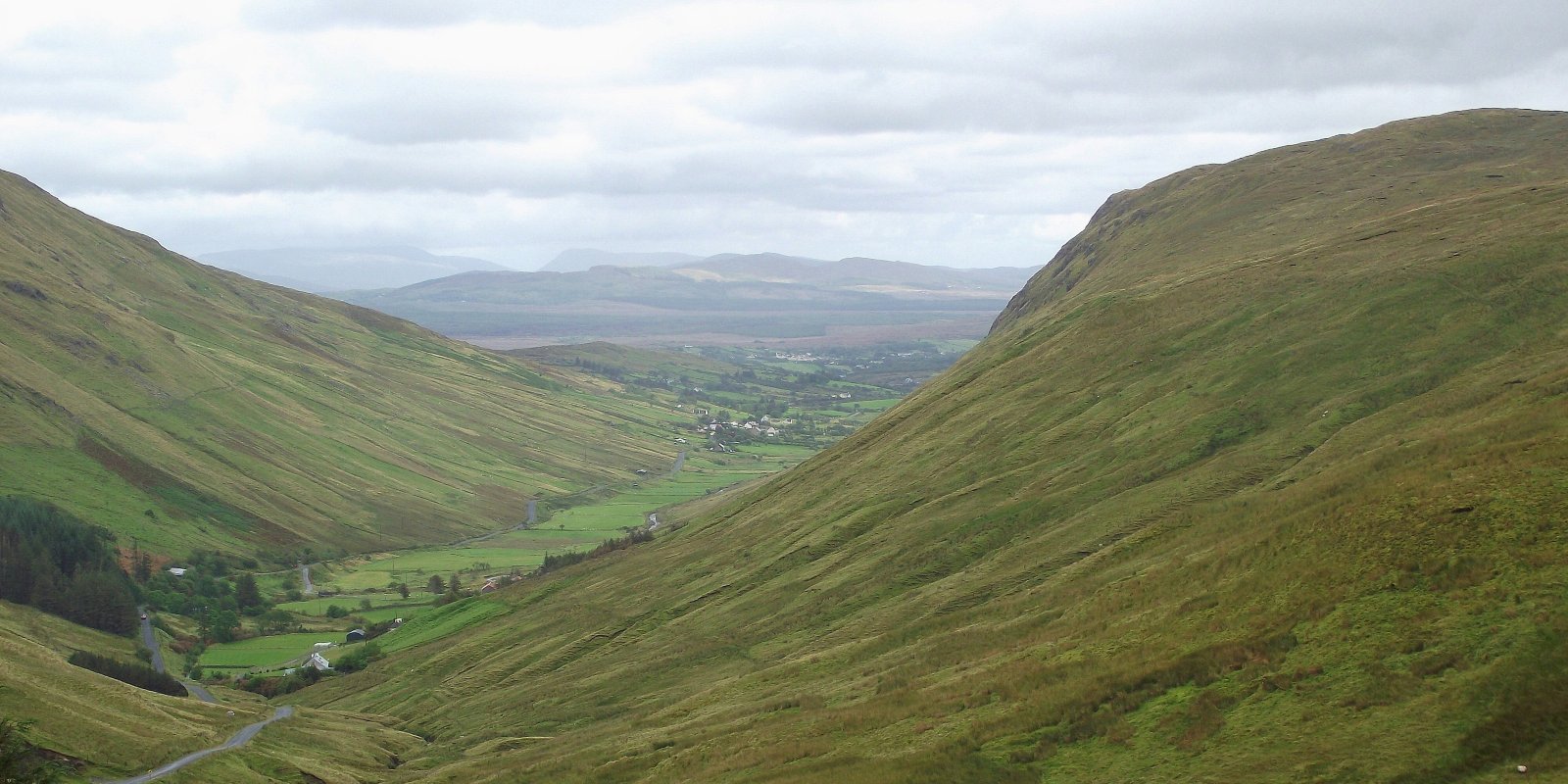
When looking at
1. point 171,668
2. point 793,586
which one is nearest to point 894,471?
point 793,586

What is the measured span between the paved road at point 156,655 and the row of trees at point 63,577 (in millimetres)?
2403

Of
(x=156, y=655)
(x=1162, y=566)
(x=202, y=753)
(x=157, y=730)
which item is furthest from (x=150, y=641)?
(x=1162, y=566)

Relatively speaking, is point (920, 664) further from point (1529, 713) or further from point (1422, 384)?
point (1422, 384)

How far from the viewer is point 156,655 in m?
164

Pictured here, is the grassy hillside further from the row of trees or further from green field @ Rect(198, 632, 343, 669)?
the row of trees

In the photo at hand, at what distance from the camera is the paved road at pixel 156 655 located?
139750 millimetres

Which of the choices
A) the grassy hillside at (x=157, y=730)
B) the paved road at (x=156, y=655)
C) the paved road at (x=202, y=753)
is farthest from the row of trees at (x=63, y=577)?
the paved road at (x=202, y=753)

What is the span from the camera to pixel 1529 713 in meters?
36.2

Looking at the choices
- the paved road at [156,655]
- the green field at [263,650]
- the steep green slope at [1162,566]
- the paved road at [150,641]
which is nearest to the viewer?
the steep green slope at [1162,566]

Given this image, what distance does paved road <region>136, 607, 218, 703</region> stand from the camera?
140 m

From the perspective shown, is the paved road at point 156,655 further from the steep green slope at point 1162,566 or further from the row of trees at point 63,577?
the steep green slope at point 1162,566

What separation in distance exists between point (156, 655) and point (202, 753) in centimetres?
8248

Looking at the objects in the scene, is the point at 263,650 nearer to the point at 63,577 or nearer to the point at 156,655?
the point at 156,655

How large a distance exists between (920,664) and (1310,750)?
113ft
